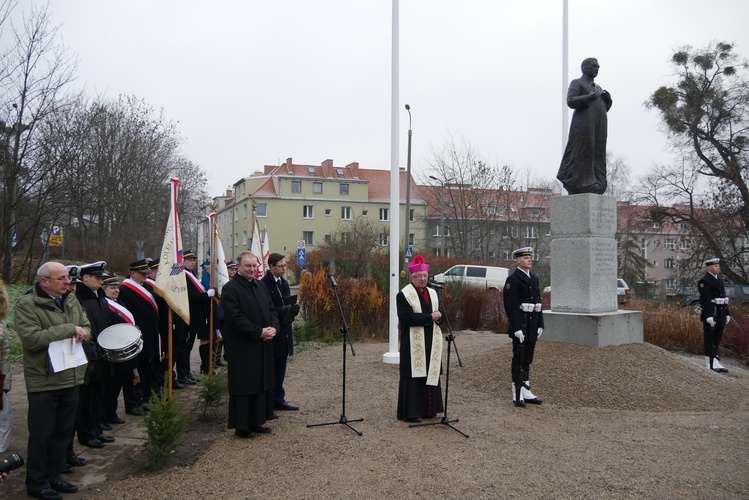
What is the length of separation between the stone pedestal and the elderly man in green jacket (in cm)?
699

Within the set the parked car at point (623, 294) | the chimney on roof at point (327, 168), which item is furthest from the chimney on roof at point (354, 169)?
the parked car at point (623, 294)

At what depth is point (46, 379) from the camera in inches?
179

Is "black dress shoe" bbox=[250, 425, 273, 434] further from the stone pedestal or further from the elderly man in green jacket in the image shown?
the stone pedestal

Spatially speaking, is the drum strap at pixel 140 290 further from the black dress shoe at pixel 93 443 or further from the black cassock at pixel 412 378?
the black cassock at pixel 412 378

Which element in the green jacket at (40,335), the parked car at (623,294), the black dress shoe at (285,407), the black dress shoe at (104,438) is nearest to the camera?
the green jacket at (40,335)

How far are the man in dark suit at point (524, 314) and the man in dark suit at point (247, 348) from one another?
3.19 meters

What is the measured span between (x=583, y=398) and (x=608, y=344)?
151cm

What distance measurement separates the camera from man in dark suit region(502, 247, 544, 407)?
7.76 meters

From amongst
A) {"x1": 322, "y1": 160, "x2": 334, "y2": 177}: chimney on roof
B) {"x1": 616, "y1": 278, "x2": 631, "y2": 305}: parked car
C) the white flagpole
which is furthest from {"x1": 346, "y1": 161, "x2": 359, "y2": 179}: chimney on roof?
the white flagpole

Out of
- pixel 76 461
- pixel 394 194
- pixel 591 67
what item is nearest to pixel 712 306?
pixel 591 67

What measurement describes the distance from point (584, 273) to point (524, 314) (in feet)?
7.31

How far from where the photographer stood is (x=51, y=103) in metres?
17.2

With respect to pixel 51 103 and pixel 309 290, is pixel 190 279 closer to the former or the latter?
pixel 309 290

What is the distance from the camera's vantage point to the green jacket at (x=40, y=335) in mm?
4449
